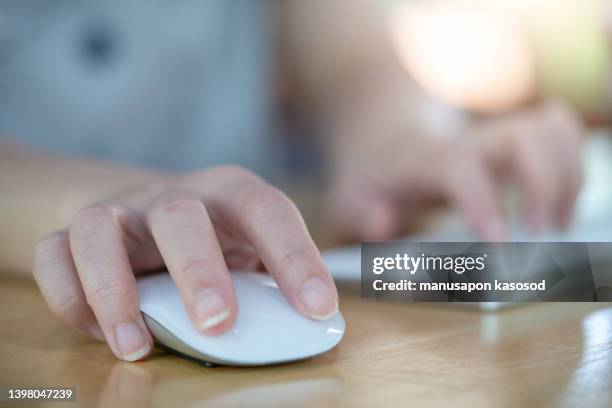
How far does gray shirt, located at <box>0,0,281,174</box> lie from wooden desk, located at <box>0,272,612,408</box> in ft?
1.73

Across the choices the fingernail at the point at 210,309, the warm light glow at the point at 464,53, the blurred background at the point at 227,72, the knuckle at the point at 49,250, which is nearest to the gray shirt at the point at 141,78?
the blurred background at the point at 227,72

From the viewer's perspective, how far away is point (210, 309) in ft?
1.07

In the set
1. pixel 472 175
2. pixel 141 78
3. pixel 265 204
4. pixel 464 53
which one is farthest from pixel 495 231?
pixel 464 53

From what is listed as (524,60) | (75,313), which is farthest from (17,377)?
(524,60)

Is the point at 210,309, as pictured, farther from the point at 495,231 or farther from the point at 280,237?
the point at 495,231

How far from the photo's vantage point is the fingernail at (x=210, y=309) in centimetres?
33

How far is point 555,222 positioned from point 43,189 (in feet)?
1.61

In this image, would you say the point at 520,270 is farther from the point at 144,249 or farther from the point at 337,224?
the point at 337,224

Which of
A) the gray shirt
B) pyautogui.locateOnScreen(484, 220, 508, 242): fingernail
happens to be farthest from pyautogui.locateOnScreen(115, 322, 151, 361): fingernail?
the gray shirt

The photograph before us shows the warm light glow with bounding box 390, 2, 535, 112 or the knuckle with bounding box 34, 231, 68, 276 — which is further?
the warm light glow with bounding box 390, 2, 535, 112

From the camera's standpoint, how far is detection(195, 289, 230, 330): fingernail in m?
0.33

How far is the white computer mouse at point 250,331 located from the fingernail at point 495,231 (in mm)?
338

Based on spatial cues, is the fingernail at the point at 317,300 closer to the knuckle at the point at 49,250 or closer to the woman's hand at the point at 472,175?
the knuckle at the point at 49,250

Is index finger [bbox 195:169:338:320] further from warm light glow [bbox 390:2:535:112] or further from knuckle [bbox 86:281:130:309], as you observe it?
warm light glow [bbox 390:2:535:112]
